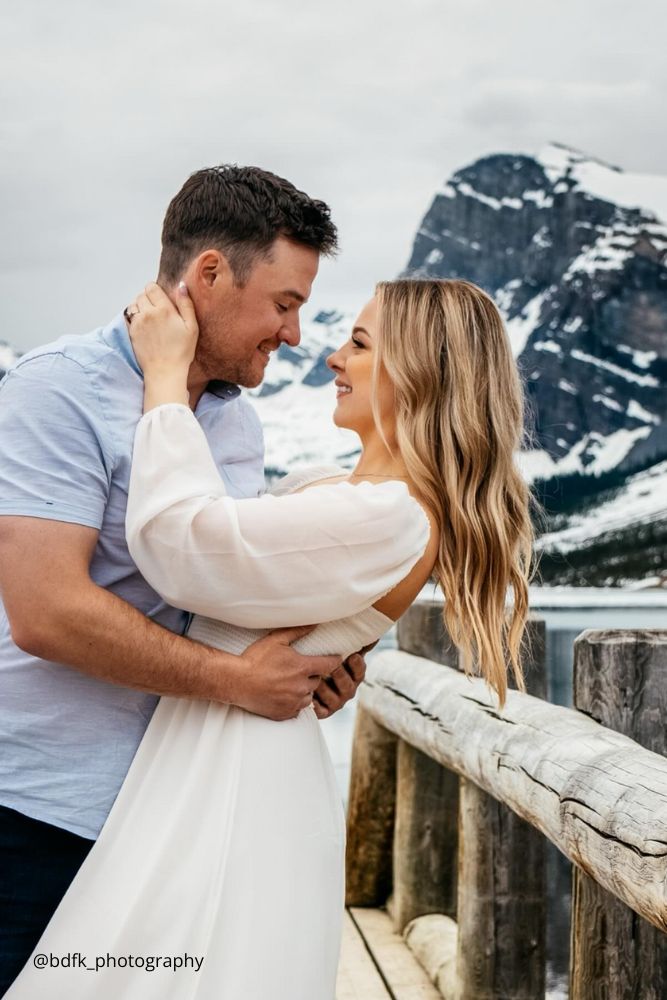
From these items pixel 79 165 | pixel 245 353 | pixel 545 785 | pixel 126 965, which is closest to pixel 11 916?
pixel 126 965

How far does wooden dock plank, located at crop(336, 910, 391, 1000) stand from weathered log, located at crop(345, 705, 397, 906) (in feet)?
1.57

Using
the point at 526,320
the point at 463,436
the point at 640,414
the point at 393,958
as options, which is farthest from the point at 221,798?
the point at 526,320

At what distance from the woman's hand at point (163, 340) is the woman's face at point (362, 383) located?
0.29 meters

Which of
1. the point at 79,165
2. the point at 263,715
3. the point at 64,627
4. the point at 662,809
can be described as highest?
the point at 79,165

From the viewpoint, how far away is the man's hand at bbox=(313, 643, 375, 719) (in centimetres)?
194

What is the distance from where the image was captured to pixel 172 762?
167 cm

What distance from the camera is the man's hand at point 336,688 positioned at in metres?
1.94

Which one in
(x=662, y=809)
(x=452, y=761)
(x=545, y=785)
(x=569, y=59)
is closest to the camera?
(x=662, y=809)

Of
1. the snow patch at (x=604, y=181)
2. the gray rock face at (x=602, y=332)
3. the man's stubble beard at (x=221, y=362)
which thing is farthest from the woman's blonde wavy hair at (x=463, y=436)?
the snow patch at (x=604, y=181)

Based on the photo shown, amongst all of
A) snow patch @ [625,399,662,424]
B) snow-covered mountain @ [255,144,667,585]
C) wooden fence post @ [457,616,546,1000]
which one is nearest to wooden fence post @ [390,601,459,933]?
wooden fence post @ [457,616,546,1000]

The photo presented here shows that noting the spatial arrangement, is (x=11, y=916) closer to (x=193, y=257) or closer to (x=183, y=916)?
(x=183, y=916)

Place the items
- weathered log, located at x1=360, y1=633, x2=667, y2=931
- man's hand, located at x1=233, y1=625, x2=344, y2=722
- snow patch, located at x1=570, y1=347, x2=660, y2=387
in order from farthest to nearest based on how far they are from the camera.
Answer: snow patch, located at x1=570, y1=347, x2=660, y2=387
weathered log, located at x1=360, y1=633, x2=667, y2=931
man's hand, located at x1=233, y1=625, x2=344, y2=722

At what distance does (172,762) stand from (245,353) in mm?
714

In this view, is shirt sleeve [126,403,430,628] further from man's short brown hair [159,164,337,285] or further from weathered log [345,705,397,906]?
weathered log [345,705,397,906]
